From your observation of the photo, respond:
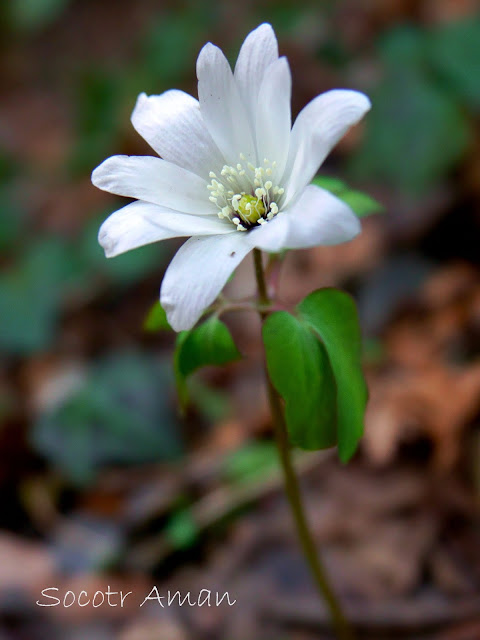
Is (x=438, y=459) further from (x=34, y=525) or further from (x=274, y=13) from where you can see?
(x=274, y=13)

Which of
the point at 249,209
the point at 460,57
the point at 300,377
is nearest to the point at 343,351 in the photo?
the point at 300,377

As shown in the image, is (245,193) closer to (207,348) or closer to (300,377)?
(207,348)

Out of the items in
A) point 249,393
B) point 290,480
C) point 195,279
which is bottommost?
point 249,393

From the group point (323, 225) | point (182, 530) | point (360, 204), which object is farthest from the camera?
point (182, 530)

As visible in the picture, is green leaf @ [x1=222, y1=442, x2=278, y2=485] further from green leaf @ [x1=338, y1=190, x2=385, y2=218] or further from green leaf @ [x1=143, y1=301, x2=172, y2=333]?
green leaf @ [x1=338, y1=190, x2=385, y2=218]

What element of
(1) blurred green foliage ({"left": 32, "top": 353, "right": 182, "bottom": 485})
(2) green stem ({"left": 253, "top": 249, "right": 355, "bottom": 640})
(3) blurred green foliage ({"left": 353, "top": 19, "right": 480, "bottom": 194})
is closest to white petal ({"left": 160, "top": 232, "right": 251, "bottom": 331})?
(2) green stem ({"left": 253, "top": 249, "right": 355, "bottom": 640})
